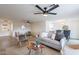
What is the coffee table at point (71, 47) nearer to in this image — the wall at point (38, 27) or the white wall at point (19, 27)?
the wall at point (38, 27)

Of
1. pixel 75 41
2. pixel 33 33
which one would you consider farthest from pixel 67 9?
pixel 33 33

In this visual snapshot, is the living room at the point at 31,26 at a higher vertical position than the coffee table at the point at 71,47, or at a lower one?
higher

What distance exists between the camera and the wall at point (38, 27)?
159 cm

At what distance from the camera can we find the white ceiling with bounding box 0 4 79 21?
1.44 m

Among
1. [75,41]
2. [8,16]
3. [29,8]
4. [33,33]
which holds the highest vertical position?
[29,8]

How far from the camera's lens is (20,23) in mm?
1578

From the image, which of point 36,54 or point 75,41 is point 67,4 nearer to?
point 75,41

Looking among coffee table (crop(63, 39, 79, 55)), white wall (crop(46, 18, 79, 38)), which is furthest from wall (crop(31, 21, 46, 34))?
coffee table (crop(63, 39, 79, 55))

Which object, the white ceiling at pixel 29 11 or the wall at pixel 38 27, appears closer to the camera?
the white ceiling at pixel 29 11

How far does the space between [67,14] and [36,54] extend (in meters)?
0.78

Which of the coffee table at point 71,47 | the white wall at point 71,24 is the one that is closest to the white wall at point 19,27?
the white wall at point 71,24

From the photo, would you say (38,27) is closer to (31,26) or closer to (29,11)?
(31,26)

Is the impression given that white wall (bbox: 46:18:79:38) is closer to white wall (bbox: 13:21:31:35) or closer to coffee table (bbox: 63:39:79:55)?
coffee table (bbox: 63:39:79:55)

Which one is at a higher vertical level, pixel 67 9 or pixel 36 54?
pixel 67 9
